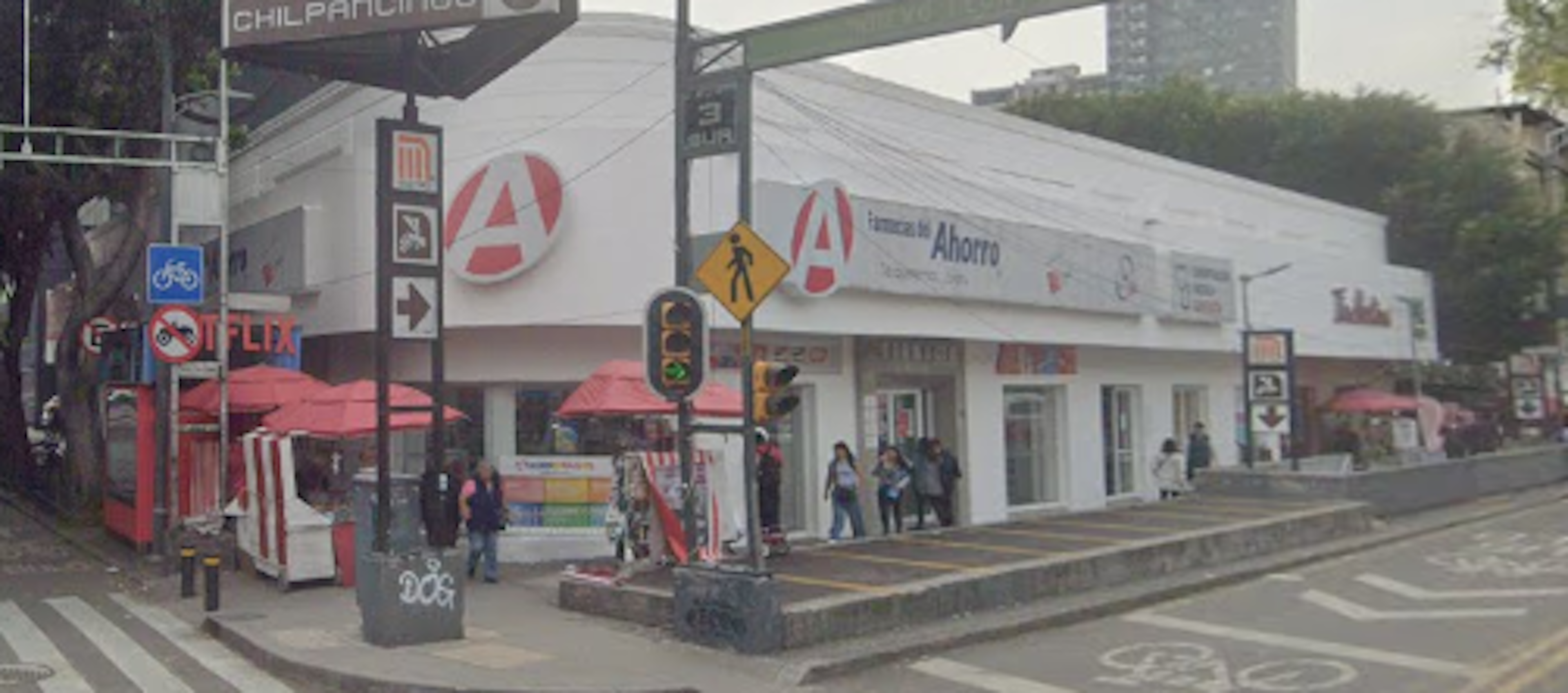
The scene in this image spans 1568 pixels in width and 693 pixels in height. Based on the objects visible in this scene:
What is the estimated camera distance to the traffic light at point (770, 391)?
440 inches

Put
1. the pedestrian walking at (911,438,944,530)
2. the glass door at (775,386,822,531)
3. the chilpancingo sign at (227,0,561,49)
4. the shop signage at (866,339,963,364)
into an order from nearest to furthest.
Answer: the chilpancingo sign at (227,0,561,49), the pedestrian walking at (911,438,944,530), the glass door at (775,386,822,531), the shop signage at (866,339,963,364)

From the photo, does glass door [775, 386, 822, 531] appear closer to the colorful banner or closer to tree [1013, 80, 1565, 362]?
the colorful banner

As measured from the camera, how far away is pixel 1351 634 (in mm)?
11875

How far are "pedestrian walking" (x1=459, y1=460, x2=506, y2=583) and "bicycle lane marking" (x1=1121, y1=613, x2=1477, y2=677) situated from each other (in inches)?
284

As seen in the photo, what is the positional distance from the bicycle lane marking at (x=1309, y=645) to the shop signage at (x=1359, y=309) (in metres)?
24.0

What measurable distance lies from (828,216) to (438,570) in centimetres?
868

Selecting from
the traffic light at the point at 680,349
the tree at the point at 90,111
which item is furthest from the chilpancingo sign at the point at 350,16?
the tree at the point at 90,111

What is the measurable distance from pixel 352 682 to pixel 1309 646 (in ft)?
25.9

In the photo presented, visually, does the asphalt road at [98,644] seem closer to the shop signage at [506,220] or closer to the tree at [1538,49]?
the shop signage at [506,220]

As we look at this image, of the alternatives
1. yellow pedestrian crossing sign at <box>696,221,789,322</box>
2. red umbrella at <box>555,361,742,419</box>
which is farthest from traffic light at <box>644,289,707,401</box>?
red umbrella at <box>555,361,742,419</box>

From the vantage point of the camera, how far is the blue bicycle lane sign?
1716cm

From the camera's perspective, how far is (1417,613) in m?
13.0

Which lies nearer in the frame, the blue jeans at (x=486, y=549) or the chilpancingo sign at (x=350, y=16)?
the chilpancingo sign at (x=350, y=16)

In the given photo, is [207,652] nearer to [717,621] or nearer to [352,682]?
[352,682]
